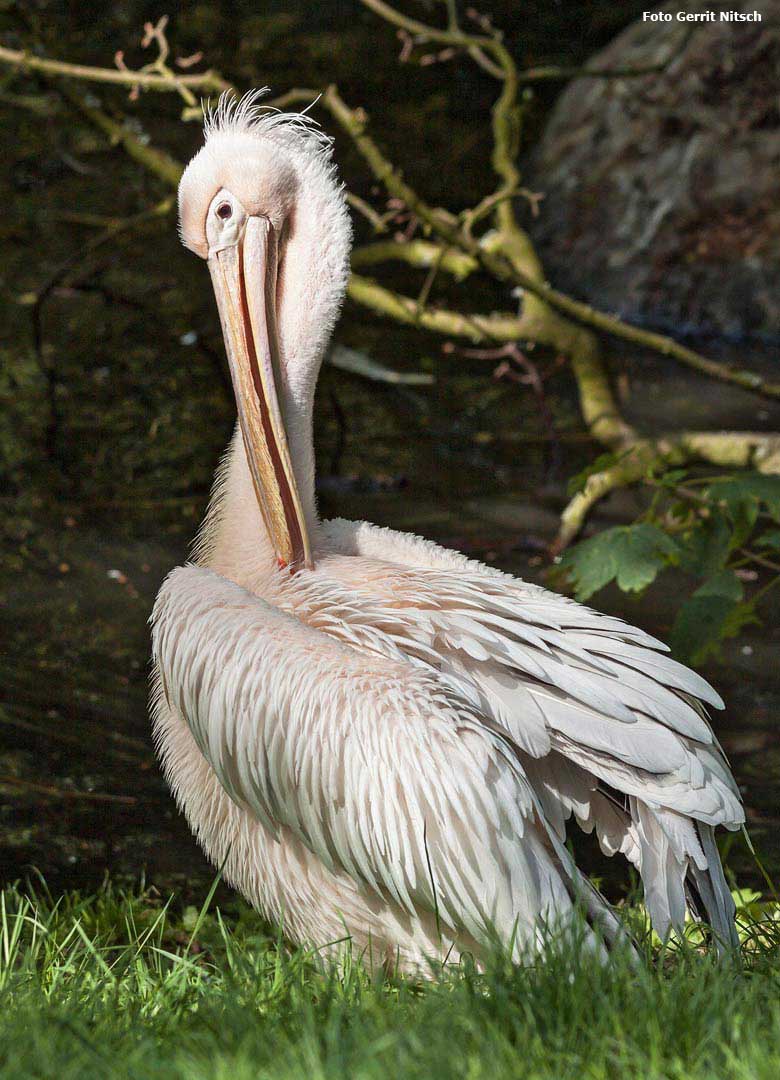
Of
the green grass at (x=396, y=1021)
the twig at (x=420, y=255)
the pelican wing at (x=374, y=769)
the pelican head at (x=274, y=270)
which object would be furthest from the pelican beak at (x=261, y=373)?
the twig at (x=420, y=255)

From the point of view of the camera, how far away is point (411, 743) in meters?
2.41

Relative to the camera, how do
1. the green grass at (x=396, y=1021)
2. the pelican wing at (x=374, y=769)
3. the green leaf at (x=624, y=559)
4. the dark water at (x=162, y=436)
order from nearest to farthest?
the green grass at (x=396, y=1021)
the pelican wing at (x=374, y=769)
the green leaf at (x=624, y=559)
the dark water at (x=162, y=436)

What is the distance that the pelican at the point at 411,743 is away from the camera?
2.40 meters

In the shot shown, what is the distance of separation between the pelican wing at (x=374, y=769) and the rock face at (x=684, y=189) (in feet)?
22.0

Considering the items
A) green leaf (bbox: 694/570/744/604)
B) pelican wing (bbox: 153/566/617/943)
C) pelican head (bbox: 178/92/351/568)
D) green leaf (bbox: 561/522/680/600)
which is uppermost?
pelican head (bbox: 178/92/351/568)

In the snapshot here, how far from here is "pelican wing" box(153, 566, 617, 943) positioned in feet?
7.79

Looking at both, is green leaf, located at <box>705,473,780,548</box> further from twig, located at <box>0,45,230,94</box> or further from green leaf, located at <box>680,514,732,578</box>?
twig, located at <box>0,45,230,94</box>

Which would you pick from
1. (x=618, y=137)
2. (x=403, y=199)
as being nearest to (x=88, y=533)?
(x=403, y=199)

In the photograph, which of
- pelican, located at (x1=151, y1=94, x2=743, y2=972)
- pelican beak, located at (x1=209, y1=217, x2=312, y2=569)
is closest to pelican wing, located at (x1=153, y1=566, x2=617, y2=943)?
pelican, located at (x1=151, y1=94, x2=743, y2=972)

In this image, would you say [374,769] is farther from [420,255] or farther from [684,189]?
[684,189]

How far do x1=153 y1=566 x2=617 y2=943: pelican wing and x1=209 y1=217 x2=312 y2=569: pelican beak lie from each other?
346 millimetres

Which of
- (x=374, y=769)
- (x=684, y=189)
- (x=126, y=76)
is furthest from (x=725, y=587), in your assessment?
(x=684, y=189)

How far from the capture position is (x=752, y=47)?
29.6ft

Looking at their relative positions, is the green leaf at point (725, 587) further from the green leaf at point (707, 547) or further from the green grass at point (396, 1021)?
the green grass at point (396, 1021)
